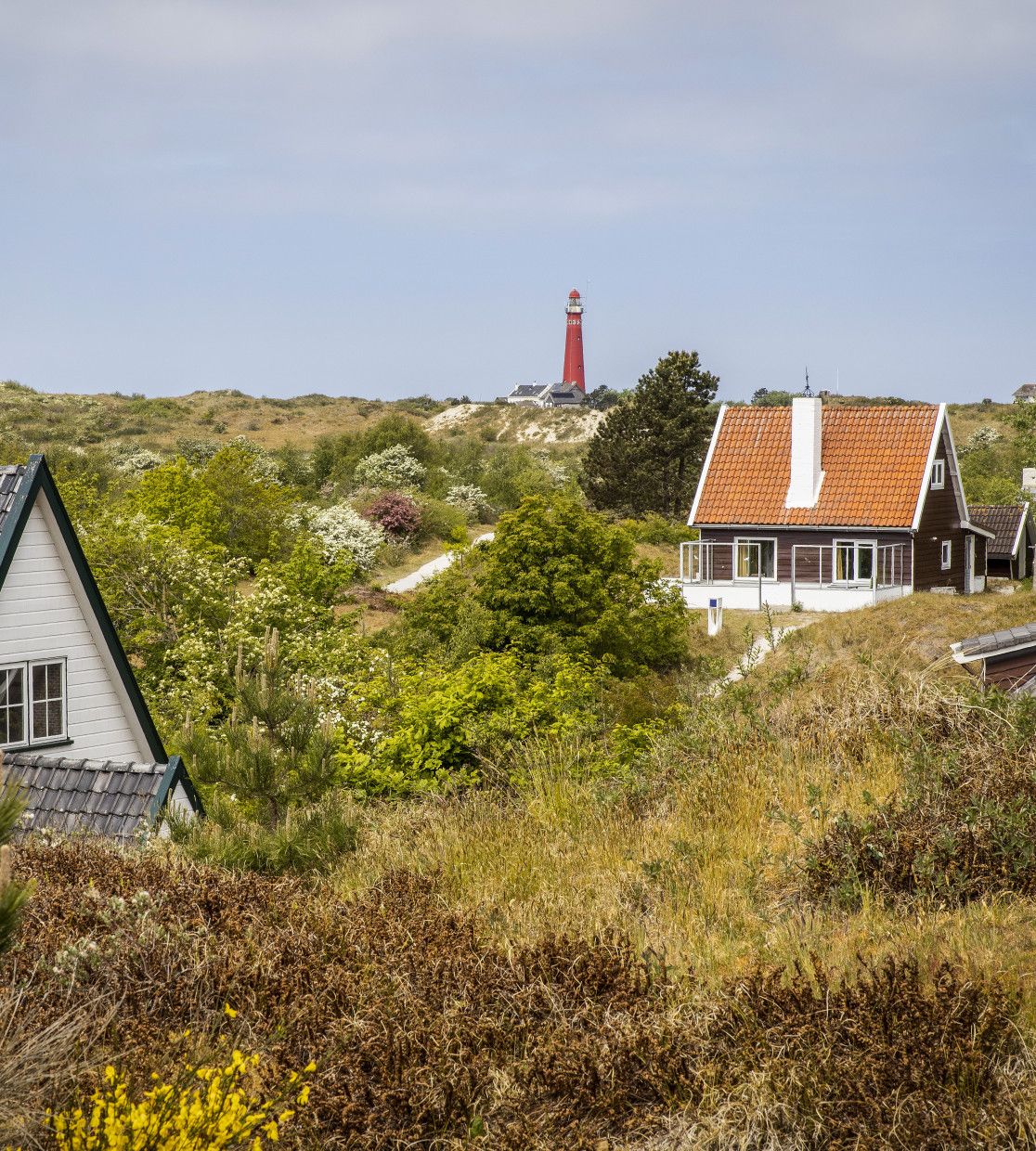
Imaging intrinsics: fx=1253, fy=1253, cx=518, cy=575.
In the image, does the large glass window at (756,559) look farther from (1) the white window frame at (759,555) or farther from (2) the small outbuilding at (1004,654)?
(2) the small outbuilding at (1004,654)

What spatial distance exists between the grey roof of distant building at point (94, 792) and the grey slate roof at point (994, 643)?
290 inches

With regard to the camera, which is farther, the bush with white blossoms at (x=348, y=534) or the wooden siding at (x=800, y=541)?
the bush with white blossoms at (x=348, y=534)

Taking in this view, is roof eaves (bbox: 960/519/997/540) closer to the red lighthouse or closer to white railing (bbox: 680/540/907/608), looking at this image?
white railing (bbox: 680/540/907/608)

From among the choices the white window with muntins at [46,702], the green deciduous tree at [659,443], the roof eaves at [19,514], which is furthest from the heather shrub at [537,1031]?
the green deciduous tree at [659,443]

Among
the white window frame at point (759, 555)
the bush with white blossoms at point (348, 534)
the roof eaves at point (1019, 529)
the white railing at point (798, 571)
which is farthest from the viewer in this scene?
the roof eaves at point (1019, 529)

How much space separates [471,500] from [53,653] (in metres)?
45.3

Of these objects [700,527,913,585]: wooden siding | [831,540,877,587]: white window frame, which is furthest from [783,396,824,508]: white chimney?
[831,540,877,587]: white window frame

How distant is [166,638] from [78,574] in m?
14.5

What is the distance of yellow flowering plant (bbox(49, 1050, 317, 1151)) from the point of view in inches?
147

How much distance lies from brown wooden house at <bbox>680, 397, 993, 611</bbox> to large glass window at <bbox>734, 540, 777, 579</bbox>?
30mm

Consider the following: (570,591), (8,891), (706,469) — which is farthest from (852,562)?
(8,891)

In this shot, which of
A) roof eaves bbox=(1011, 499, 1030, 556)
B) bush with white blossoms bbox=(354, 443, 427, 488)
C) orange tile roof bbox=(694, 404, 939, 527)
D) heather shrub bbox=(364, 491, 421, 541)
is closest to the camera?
orange tile roof bbox=(694, 404, 939, 527)

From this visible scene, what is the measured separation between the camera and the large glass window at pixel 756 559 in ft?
131

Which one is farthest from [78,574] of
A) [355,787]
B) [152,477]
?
[152,477]
